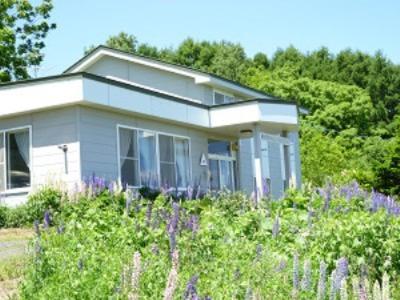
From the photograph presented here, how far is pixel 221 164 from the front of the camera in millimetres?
23828

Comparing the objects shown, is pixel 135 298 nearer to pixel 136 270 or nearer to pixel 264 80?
pixel 136 270

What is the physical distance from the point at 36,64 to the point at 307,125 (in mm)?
21289

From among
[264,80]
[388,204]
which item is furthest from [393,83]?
[388,204]

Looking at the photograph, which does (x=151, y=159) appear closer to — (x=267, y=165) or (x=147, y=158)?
(x=147, y=158)

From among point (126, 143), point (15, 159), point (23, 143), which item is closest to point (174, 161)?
point (126, 143)

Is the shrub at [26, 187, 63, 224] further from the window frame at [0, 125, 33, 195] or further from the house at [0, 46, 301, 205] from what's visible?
the window frame at [0, 125, 33, 195]

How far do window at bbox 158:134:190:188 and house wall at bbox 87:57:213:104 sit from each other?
11.0 ft

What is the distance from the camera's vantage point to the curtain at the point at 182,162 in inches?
818

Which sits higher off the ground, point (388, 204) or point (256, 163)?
point (256, 163)

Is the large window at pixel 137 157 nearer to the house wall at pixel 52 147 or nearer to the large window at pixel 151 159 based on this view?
the large window at pixel 151 159

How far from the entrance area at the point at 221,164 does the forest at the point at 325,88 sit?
12472mm

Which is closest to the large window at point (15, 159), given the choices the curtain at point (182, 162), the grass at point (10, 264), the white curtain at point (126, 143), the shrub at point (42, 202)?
the shrub at point (42, 202)

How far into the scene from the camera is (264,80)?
51156 mm

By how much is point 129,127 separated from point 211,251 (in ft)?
39.4
